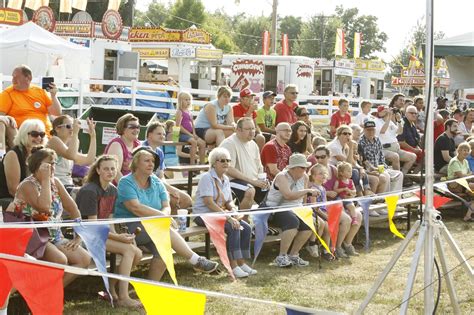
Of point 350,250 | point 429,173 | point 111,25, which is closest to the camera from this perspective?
point 429,173

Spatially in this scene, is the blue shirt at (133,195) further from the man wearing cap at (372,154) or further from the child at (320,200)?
the man wearing cap at (372,154)

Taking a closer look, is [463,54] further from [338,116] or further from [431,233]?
[431,233]

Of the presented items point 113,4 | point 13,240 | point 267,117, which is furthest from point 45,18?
point 13,240

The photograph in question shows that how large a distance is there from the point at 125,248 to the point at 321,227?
2843mm

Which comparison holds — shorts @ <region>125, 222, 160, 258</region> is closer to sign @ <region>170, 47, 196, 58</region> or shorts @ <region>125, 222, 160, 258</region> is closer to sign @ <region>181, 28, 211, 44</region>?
sign @ <region>170, 47, 196, 58</region>

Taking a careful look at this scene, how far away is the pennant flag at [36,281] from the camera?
13.2 feet

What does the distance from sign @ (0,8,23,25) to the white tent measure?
5176 mm

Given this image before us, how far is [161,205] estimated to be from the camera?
23.0ft

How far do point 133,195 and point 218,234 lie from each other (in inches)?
31.2

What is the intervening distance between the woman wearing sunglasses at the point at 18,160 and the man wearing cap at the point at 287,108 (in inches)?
220

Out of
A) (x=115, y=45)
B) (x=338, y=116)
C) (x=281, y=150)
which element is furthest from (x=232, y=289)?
(x=115, y=45)

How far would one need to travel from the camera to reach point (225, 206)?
7.88 m

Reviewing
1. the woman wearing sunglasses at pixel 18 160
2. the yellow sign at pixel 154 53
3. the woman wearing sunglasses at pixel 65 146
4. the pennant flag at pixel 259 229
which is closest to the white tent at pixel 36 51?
the yellow sign at pixel 154 53

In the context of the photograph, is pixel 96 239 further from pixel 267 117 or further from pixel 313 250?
pixel 267 117
